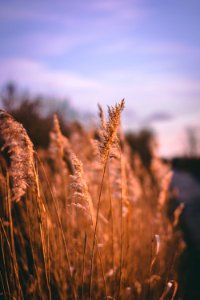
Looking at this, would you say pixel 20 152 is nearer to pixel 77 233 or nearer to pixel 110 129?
pixel 110 129

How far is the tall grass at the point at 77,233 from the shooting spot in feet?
4.65

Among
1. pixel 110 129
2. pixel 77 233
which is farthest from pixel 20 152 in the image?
pixel 77 233

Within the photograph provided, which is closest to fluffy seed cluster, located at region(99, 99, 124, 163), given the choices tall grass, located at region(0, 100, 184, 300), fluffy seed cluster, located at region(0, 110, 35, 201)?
tall grass, located at region(0, 100, 184, 300)

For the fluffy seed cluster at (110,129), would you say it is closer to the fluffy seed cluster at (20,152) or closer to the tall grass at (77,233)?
the tall grass at (77,233)

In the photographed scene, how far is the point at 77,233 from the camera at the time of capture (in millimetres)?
2879

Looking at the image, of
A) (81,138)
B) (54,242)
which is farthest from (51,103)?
(54,242)

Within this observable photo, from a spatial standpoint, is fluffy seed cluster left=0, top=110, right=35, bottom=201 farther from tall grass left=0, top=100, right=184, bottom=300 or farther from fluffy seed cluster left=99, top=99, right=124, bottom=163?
fluffy seed cluster left=99, top=99, right=124, bottom=163

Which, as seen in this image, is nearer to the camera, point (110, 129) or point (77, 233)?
point (110, 129)

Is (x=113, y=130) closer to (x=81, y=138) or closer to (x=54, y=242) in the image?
(x=54, y=242)

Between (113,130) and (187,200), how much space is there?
588 cm

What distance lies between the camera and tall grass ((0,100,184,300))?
142cm

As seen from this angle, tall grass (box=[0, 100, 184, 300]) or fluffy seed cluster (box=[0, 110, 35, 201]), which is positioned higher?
fluffy seed cluster (box=[0, 110, 35, 201])

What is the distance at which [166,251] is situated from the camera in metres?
3.47

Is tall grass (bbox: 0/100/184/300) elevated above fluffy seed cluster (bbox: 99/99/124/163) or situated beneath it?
situated beneath
